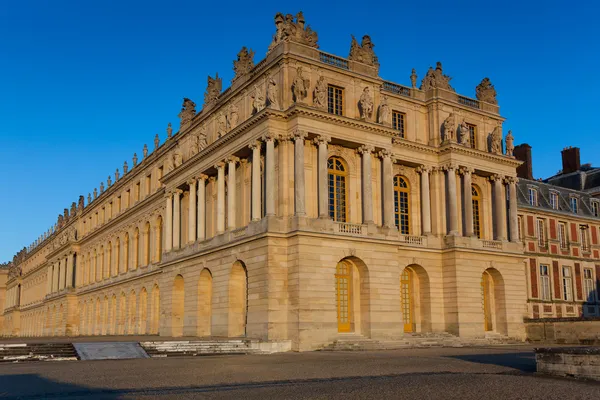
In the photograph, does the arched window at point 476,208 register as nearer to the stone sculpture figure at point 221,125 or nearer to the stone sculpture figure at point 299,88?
the stone sculpture figure at point 299,88

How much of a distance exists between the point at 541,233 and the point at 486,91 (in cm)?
1257

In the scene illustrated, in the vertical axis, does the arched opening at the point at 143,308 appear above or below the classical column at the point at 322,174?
below

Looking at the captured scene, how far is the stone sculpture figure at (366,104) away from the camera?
114ft

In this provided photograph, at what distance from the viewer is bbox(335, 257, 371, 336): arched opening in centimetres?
3316

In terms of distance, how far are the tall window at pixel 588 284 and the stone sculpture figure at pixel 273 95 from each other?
31.7m

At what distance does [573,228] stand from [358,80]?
84.7 ft

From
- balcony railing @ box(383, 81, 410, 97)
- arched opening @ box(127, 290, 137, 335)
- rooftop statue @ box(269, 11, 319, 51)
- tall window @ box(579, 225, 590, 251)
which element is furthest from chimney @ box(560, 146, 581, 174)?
arched opening @ box(127, 290, 137, 335)

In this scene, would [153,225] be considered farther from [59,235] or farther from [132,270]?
[59,235]

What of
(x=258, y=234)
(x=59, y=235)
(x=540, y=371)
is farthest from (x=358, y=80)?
(x=59, y=235)

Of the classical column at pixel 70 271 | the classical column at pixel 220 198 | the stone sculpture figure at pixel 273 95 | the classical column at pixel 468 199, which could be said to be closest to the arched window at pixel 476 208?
the classical column at pixel 468 199

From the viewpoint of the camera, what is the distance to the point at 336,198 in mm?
34500

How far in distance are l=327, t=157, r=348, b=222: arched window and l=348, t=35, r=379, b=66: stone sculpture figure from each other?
242 inches

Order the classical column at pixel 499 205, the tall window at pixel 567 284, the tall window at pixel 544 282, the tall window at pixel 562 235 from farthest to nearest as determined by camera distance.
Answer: the tall window at pixel 562 235
the tall window at pixel 567 284
the tall window at pixel 544 282
the classical column at pixel 499 205

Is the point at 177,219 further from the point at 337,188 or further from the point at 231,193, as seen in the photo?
the point at 337,188
